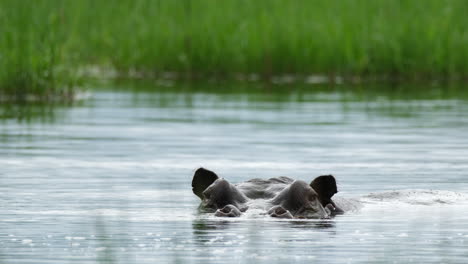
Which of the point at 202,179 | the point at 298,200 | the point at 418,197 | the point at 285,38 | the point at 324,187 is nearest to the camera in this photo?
the point at 298,200

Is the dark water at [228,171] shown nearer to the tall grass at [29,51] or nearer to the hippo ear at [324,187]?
the hippo ear at [324,187]

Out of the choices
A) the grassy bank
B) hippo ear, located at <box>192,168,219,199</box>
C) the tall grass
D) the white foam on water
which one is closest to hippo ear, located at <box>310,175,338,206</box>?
hippo ear, located at <box>192,168,219,199</box>

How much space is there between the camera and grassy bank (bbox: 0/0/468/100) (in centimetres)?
2980

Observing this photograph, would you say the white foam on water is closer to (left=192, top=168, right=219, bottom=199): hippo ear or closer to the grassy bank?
(left=192, top=168, right=219, bottom=199): hippo ear

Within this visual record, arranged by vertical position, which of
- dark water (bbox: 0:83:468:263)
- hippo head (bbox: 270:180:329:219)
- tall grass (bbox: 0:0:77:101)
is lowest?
dark water (bbox: 0:83:468:263)

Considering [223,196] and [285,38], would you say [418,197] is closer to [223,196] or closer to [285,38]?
[223,196]

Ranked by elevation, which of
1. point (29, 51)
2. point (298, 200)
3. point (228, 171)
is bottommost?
point (228, 171)

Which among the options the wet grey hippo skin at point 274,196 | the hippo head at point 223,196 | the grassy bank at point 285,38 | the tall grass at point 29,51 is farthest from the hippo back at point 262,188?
the grassy bank at point 285,38

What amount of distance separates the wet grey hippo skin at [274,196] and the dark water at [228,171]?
15 centimetres

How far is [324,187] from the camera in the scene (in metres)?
9.91

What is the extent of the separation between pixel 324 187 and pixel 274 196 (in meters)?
0.40

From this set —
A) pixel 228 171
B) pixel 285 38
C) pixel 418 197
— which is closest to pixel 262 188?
pixel 418 197

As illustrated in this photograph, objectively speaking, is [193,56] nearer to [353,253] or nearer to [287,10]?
[287,10]

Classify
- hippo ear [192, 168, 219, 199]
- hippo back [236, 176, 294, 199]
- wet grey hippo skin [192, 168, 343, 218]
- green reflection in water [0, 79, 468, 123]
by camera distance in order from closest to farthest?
wet grey hippo skin [192, 168, 343, 218], hippo back [236, 176, 294, 199], hippo ear [192, 168, 219, 199], green reflection in water [0, 79, 468, 123]
